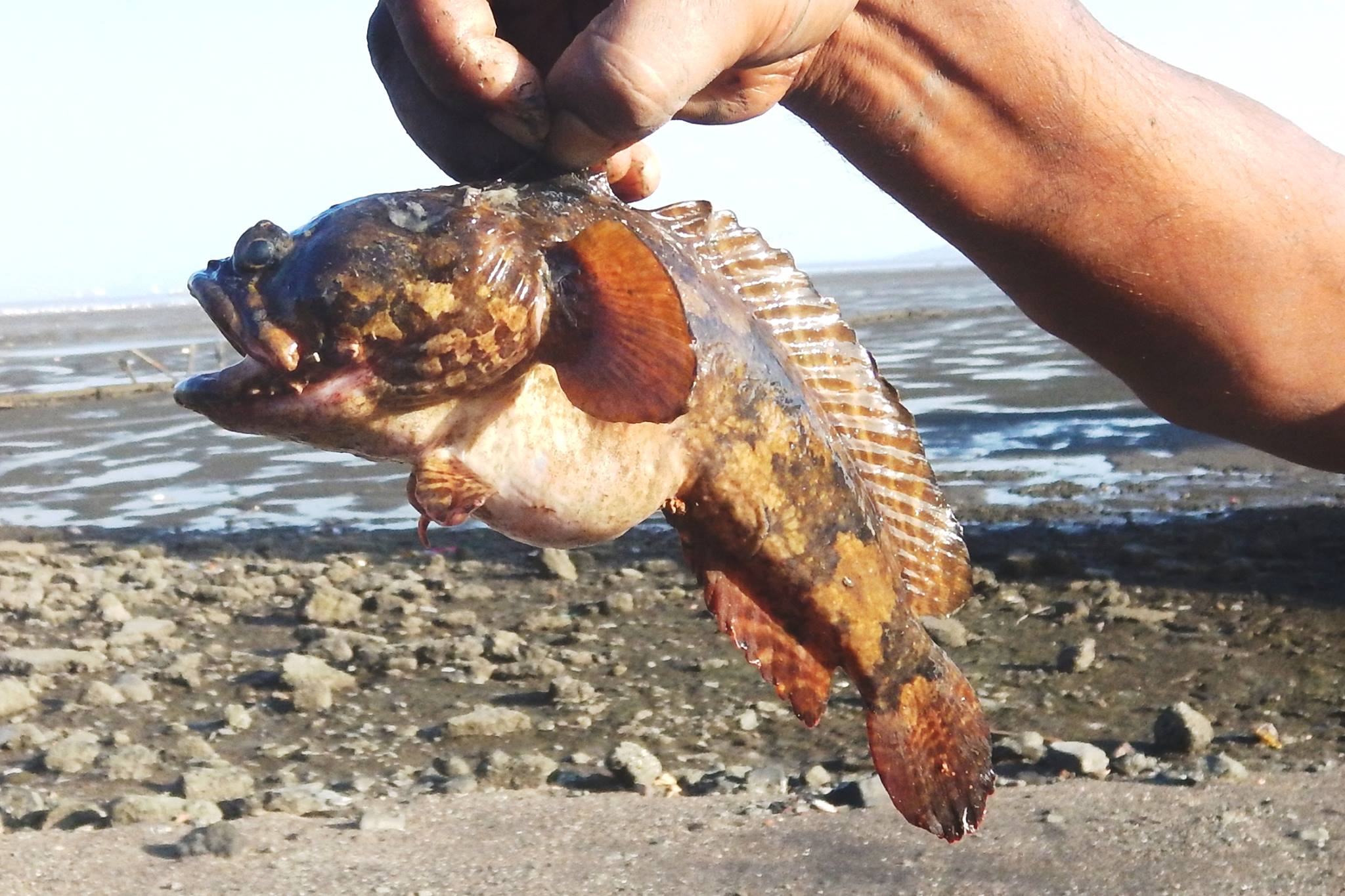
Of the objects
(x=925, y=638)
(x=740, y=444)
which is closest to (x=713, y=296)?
(x=740, y=444)

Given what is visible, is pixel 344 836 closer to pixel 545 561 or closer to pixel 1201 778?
pixel 1201 778

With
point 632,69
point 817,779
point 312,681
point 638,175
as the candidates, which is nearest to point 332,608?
point 312,681

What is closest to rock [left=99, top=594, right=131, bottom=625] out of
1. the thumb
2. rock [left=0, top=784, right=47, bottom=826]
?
rock [left=0, top=784, right=47, bottom=826]

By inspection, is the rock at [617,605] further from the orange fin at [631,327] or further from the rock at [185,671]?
the orange fin at [631,327]

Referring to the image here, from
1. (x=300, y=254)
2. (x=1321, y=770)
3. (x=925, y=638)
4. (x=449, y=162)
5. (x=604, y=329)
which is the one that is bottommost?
(x=1321, y=770)

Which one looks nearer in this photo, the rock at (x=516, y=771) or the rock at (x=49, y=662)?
the rock at (x=516, y=771)

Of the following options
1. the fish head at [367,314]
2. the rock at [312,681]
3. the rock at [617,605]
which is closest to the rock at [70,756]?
the rock at [312,681]
